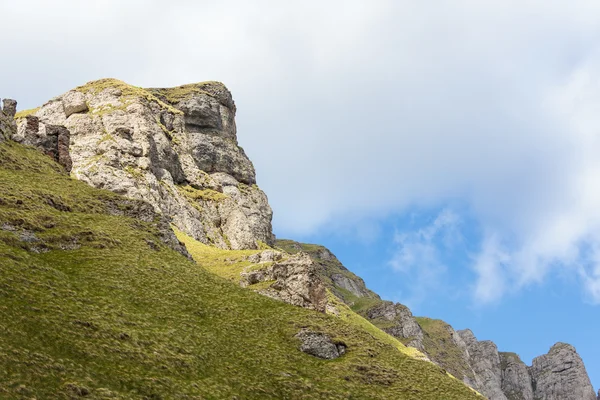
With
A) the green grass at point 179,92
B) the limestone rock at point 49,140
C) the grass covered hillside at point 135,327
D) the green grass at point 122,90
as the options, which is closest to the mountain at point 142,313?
the grass covered hillside at point 135,327

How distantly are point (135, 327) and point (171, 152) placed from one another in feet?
347

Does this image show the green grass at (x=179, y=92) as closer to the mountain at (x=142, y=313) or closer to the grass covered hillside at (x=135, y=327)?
the mountain at (x=142, y=313)

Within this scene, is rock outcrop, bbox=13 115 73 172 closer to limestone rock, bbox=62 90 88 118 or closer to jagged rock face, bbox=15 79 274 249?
jagged rock face, bbox=15 79 274 249

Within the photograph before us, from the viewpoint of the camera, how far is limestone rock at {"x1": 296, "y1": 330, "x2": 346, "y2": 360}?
57000 millimetres

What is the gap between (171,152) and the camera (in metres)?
147

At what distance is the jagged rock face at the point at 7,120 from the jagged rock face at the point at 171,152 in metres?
2.78

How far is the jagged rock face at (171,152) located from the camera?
123644mm

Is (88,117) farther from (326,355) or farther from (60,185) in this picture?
(326,355)

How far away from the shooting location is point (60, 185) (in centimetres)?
8062

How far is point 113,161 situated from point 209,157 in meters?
49.6

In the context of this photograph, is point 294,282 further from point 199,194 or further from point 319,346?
point 199,194

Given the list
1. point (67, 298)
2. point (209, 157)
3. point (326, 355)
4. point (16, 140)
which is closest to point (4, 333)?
point (67, 298)

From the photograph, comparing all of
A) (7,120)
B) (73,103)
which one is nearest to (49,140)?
(7,120)

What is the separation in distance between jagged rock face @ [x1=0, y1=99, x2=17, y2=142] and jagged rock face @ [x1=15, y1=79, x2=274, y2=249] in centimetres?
278
